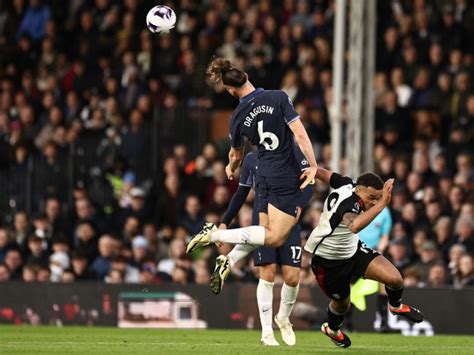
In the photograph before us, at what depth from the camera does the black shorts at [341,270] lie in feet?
43.4

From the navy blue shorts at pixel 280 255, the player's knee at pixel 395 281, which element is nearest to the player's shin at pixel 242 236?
the navy blue shorts at pixel 280 255

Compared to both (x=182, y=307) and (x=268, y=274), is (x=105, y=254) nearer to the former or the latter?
(x=182, y=307)

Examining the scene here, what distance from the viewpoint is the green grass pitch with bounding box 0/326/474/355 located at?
12.9 meters

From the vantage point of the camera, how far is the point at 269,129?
1312cm

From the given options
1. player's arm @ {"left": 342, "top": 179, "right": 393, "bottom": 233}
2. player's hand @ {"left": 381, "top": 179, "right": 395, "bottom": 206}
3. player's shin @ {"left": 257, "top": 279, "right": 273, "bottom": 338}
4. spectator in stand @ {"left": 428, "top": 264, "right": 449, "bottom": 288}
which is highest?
player's hand @ {"left": 381, "top": 179, "right": 395, "bottom": 206}

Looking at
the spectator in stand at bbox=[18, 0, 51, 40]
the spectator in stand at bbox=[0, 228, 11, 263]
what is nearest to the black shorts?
the spectator in stand at bbox=[0, 228, 11, 263]

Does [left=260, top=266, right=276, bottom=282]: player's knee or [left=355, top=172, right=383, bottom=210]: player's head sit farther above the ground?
[left=355, top=172, right=383, bottom=210]: player's head

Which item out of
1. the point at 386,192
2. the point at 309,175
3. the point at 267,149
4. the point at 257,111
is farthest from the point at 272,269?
the point at 386,192

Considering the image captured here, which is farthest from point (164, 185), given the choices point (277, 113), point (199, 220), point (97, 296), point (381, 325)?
point (277, 113)

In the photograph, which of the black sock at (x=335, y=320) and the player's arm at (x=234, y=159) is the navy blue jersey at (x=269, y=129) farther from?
the black sock at (x=335, y=320)

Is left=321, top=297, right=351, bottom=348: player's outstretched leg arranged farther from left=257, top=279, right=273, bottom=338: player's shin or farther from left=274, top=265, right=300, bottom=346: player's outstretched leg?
left=257, top=279, right=273, bottom=338: player's shin

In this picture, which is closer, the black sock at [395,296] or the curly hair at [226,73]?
the curly hair at [226,73]

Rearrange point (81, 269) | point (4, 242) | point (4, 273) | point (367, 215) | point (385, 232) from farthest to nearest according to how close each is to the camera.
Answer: point (4, 242) → point (4, 273) → point (81, 269) → point (385, 232) → point (367, 215)

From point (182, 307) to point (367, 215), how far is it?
20.9 feet
